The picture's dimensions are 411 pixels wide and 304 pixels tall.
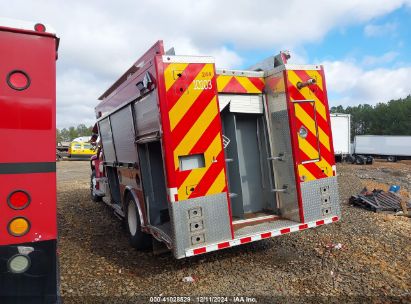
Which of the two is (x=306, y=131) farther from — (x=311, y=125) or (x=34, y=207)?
(x=34, y=207)

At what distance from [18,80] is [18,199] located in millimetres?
745

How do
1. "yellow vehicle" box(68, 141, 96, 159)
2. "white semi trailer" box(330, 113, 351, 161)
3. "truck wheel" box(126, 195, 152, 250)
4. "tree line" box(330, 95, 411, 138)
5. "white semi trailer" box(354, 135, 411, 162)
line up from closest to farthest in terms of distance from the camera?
"truck wheel" box(126, 195, 152, 250), "white semi trailer" box(330, 113, 351, 161), "yellow vehicle" box(68, 141, 96, 159), "white semi trailer" box(354, 135, 411, 162), "tree line" box(330, 95, 411, 138)

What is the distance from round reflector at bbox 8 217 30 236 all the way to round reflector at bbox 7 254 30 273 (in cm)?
14

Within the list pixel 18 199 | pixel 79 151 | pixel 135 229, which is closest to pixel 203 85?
pixel 18 199

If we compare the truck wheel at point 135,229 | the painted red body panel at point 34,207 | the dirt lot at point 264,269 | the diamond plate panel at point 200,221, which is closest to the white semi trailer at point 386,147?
the dirt lot at point 264,269

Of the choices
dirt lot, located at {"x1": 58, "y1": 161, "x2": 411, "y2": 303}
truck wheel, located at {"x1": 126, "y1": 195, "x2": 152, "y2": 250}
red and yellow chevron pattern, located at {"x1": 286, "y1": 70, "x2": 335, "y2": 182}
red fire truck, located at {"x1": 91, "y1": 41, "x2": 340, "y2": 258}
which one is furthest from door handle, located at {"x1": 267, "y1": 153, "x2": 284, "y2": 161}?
truck wheel, located at {"x1": 126, "y1": 195, "x2": 152, "y2": 250}

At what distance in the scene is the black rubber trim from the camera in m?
2.08

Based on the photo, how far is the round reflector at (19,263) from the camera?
211 cm

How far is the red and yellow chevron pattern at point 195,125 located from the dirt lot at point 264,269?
1113 mm

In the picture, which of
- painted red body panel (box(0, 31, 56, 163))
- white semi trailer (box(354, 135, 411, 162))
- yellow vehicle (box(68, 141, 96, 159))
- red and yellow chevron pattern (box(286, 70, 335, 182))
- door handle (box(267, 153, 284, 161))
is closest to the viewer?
painted red body panel (box(0, 31, 56, 163))

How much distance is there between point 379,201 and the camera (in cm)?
802

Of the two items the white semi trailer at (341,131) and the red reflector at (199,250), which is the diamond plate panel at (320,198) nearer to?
the red reflector at (199,250)

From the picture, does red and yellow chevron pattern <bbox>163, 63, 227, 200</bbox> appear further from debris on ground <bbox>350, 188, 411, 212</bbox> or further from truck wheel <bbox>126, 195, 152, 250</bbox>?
debris on ground <bbox>350, 188, 411, 212</bbox>

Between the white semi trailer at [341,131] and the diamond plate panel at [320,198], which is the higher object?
the white semi trailer at [341,131]
